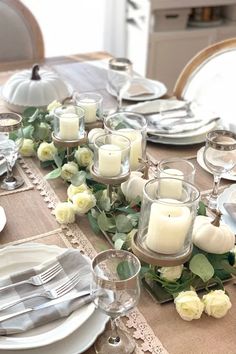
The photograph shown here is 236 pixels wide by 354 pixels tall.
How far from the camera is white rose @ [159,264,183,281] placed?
84 centimetres

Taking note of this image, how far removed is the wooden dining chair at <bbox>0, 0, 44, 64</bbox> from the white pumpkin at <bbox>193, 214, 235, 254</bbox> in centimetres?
138

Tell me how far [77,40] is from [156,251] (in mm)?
2316

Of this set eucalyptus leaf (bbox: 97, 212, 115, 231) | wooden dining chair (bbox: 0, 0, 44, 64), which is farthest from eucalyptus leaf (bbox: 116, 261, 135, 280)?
wooden dining chair (bbox: 0, 0, 44, 64)

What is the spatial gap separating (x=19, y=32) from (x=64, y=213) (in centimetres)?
126

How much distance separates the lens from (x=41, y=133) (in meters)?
1.27

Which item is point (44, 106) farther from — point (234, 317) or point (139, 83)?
point (234, 317)

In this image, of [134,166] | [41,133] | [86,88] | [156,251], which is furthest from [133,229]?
[86,88]

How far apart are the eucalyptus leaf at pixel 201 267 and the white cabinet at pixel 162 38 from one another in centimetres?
215

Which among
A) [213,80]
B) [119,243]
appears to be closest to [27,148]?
[119,243]

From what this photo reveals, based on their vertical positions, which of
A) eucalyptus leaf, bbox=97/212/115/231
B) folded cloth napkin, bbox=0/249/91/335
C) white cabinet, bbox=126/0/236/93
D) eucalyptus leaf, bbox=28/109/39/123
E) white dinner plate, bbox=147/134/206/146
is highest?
eucalyptus leaf, bbox=28/109/39/123

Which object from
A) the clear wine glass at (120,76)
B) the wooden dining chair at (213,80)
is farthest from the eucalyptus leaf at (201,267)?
the wooden dining chair at (213,80)

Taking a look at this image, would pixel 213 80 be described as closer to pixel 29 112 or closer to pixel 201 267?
pixel 29 112

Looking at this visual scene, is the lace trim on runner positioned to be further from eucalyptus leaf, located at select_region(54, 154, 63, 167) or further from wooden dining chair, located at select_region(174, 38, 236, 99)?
wooden dining chair, located at select_region(174, 38, 236, 99)

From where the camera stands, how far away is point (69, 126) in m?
1.14
